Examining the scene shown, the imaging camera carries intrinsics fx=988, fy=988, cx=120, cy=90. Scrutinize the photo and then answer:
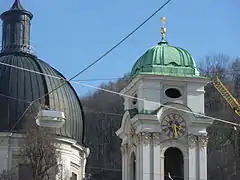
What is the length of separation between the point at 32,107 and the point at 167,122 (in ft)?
30.9

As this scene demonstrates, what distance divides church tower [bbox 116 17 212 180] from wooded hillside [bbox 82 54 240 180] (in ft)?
59.6

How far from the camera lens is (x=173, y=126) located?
48.4 meters

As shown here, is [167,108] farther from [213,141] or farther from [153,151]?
[213,141]

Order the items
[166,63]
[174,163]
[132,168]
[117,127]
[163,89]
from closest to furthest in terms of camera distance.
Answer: [163,89]
[166,63]
[174,163]
[132,168]
[117,127]

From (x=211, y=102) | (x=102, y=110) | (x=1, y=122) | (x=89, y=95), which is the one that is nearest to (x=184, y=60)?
(x=1, y=122)

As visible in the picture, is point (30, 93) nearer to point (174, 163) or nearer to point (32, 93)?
point (32, 93)

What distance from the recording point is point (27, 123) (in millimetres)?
52406

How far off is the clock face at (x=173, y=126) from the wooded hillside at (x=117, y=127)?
18.7 m

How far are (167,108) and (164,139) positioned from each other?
153 centimetres

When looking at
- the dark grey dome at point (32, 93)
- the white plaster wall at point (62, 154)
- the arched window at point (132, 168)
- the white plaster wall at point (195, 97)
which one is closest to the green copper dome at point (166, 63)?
the white plaster wall at point (195, 97)

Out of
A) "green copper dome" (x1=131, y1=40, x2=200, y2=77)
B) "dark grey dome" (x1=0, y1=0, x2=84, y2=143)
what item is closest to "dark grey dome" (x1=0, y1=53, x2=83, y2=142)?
"dark grey dome" (x1=0, y1=0, x2=84, y2=143)

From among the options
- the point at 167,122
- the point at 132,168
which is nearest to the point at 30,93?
the point at 132,168

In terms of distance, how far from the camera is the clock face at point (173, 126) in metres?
48.4

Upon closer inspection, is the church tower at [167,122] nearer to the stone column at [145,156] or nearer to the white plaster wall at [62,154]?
the stone column at [145,156]
